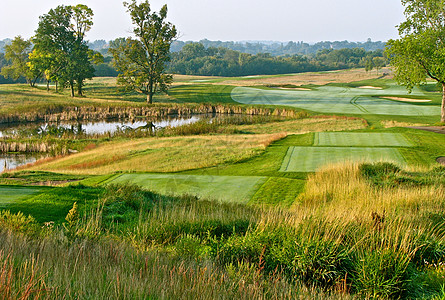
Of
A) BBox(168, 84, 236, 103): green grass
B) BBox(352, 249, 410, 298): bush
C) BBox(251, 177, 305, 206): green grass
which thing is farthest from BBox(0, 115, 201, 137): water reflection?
BBox(352, 249, 410, 298): bush

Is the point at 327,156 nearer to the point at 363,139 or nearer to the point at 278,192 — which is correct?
the point at 363,139

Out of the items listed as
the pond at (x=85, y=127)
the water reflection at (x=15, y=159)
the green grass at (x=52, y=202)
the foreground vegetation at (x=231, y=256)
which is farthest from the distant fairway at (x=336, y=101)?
the foreground vegetation at (x=231, y=256)

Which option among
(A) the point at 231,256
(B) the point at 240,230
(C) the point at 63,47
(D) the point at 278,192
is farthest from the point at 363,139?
(C) the point at 63,47

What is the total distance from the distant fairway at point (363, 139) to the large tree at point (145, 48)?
37.6 metres

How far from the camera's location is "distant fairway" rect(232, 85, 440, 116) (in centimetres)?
4800

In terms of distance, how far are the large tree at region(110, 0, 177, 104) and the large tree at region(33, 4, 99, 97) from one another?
5.91 m

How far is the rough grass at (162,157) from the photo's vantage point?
2152 centimetres

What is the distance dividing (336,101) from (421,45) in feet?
104

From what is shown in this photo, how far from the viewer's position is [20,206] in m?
8.91

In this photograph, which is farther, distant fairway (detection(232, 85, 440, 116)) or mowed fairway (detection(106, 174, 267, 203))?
distant fairway (detection(232, 85, 440, 116))

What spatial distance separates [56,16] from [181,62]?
278ft

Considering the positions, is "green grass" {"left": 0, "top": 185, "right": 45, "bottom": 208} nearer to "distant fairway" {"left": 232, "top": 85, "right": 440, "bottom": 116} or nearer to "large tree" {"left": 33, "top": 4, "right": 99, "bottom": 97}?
"distant fairway" {"left": 232, "top": 85, "right": 440, "bottom": 116}

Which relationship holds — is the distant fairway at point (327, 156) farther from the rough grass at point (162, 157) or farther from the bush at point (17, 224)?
the bush at point (17, 224)

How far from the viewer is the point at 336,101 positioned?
5938 centimetres
